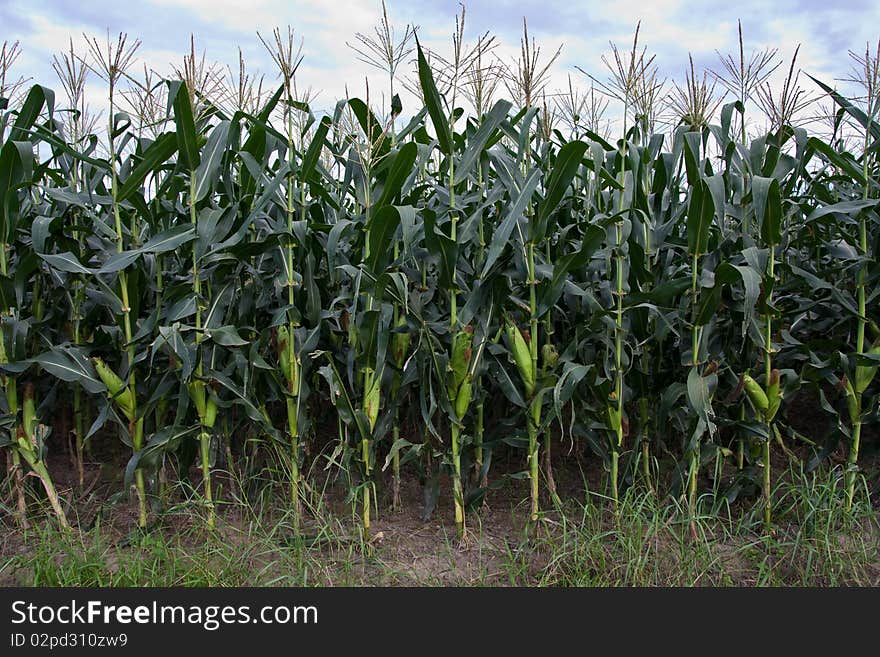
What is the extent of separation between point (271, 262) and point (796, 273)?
113 inches

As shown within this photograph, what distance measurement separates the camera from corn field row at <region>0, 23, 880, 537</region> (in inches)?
138

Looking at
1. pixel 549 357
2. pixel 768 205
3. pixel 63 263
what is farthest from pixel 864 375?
pixel 63 263

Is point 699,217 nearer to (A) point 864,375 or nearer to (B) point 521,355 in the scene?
(B) point 521,355

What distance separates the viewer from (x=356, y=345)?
141 inches

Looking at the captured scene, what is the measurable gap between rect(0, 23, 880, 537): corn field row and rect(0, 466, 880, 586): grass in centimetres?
17

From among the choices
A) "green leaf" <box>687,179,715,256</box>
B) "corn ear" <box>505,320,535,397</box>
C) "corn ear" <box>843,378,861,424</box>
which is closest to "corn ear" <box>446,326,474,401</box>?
"corn ear" <box>505,320,535,397</box>

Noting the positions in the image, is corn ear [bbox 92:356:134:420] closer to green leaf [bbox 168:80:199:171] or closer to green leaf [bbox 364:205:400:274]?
green leaf [bbox 168:80:199:171]

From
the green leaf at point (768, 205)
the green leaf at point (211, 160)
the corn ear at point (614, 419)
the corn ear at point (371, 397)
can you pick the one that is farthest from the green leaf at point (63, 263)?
the green leaf at point (768, 205)

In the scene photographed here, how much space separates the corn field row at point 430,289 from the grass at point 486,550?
17cm

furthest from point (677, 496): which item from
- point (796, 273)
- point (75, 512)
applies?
point (75, 512)

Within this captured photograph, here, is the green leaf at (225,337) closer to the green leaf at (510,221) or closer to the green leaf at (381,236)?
the green leaf at (381,236)

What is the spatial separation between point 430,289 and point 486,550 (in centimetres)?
139

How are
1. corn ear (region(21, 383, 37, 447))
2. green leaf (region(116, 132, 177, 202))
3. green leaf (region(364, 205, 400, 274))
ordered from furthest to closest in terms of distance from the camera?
corn ear (region(21, 383, 37, 447)) < green leaf (region(116, 132, 177, 202)) < green leaf (region(364, 205, 400, 274))

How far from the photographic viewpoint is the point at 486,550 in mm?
3652
